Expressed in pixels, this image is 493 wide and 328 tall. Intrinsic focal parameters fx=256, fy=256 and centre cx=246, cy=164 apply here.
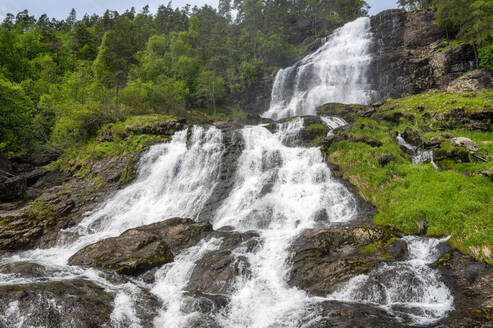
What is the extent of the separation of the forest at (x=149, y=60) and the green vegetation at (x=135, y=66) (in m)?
0.16

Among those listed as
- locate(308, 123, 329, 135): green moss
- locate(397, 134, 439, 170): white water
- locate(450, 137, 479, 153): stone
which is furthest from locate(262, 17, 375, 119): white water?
locate(450, 137, 479, 153): stone

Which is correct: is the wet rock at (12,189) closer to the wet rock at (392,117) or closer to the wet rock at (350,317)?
the wet rock at (350,317)

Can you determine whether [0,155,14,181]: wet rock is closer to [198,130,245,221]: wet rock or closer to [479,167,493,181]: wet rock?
[198,130,245,221]: wet rock

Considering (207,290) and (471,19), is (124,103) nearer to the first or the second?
(207,290)

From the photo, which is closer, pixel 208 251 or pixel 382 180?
pixel 208 251

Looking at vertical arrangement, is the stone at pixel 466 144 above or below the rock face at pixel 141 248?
above

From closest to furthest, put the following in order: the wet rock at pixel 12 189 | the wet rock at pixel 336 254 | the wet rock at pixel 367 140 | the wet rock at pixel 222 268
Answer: the wet rock at pixel 336 254, the wet rock at pixel 222 268, the wet rock at pixel 367 140, the wet rock at pixel 12 189

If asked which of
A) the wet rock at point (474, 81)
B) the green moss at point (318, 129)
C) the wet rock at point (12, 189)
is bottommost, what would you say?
the wet rock at point (12, 189)

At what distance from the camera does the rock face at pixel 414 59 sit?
2911 cm

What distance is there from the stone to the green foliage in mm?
34225

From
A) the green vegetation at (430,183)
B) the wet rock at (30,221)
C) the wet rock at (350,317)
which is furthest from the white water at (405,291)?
the wet rock at (30,221)

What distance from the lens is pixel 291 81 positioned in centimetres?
4094

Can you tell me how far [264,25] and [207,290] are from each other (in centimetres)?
6190

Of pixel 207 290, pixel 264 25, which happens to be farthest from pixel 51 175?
pixel 264 25
